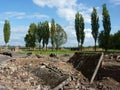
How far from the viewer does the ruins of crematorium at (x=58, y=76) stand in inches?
600

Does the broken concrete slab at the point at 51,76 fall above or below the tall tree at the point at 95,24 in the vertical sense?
below

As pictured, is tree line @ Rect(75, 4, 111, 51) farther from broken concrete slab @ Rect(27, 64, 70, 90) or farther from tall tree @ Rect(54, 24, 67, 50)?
broken concrete slab @ Rect(27, 64, 70, 90)

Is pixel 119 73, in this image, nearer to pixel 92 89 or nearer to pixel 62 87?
pixel 92 89

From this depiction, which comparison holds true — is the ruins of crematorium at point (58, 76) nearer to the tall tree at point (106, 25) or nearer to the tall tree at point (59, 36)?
the tall tree at point (106, 25)

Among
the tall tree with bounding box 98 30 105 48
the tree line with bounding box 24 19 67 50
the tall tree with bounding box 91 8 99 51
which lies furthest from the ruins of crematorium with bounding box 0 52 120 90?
the tree line with bounding box 24 19 67 50

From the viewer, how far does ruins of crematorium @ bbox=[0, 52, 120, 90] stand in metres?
15.2

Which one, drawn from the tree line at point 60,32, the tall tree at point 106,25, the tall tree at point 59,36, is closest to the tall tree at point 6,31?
the tree line at point 60,32

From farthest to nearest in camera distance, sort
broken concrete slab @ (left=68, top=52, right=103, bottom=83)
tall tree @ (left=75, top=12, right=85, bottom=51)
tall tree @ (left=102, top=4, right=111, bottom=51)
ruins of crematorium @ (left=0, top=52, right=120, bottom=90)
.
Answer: tall tree @ (left=75, top=12, right=85, bottom=51) → tall tree @ (left=102, top=4, right=111, bottom=51) → broken concrete slab @ (left=68, top=52, right=103, bottom=83) → ruins of crematorium @ (left=0, top=52, right=120, bottom=90)

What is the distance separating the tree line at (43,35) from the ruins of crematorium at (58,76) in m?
Result: 74.8

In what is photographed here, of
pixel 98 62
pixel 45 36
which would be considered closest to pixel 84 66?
pixel 98 62

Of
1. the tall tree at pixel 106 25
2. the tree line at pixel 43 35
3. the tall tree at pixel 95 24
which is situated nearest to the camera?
the tall tree at pixel 106 25

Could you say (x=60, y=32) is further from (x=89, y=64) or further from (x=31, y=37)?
(x=89, y=64)

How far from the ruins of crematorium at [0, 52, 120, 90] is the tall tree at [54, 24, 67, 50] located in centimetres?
7769

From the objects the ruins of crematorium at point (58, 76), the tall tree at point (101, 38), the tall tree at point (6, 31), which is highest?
the tall tree at point (6, 31)
